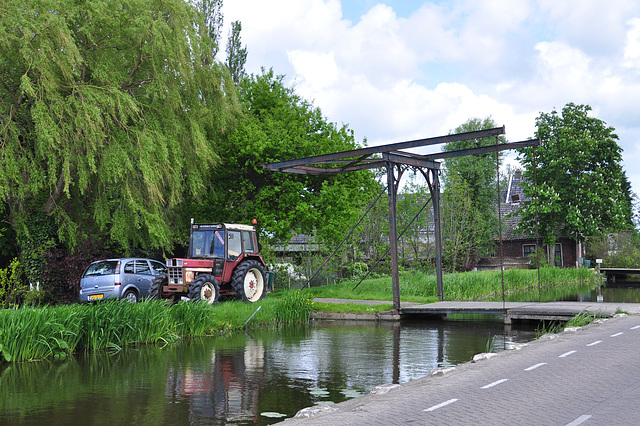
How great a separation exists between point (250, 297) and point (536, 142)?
9.66 metres

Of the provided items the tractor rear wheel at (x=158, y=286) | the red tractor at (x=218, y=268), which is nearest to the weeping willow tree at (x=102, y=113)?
the red tractor at (x=218, y=268)

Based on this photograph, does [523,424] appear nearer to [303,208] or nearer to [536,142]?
[536,142]

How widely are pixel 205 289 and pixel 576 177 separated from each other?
104 ft

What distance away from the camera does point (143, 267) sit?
21953 millimetres

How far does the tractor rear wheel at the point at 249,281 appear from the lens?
19.7 m

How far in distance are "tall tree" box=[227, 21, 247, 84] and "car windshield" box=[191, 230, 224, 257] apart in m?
20.6

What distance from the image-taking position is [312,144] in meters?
25.7

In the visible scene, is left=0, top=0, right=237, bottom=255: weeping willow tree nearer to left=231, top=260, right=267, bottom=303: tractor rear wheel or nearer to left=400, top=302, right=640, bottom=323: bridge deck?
left=231, top=260, right=267, bottom=303: tractor rear wheel

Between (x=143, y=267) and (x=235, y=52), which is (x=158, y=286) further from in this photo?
(x=235, y=52)

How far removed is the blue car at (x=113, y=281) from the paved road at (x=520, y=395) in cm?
1304

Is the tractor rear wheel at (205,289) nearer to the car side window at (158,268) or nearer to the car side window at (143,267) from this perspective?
the car side window at (143,267)

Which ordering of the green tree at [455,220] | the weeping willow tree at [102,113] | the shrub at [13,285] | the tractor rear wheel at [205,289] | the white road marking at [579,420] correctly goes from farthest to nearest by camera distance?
1. the green tree at [455,220]
2. the shrub at [13,285]
3. the weeping willow tree at [102,113]
4. the tractor rear wheel at [205,289]
5. the white road marking at [579,420]

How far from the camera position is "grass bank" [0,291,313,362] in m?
12.5

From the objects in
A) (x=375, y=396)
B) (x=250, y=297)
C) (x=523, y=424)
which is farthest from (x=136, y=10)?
(x=523, y=424)
